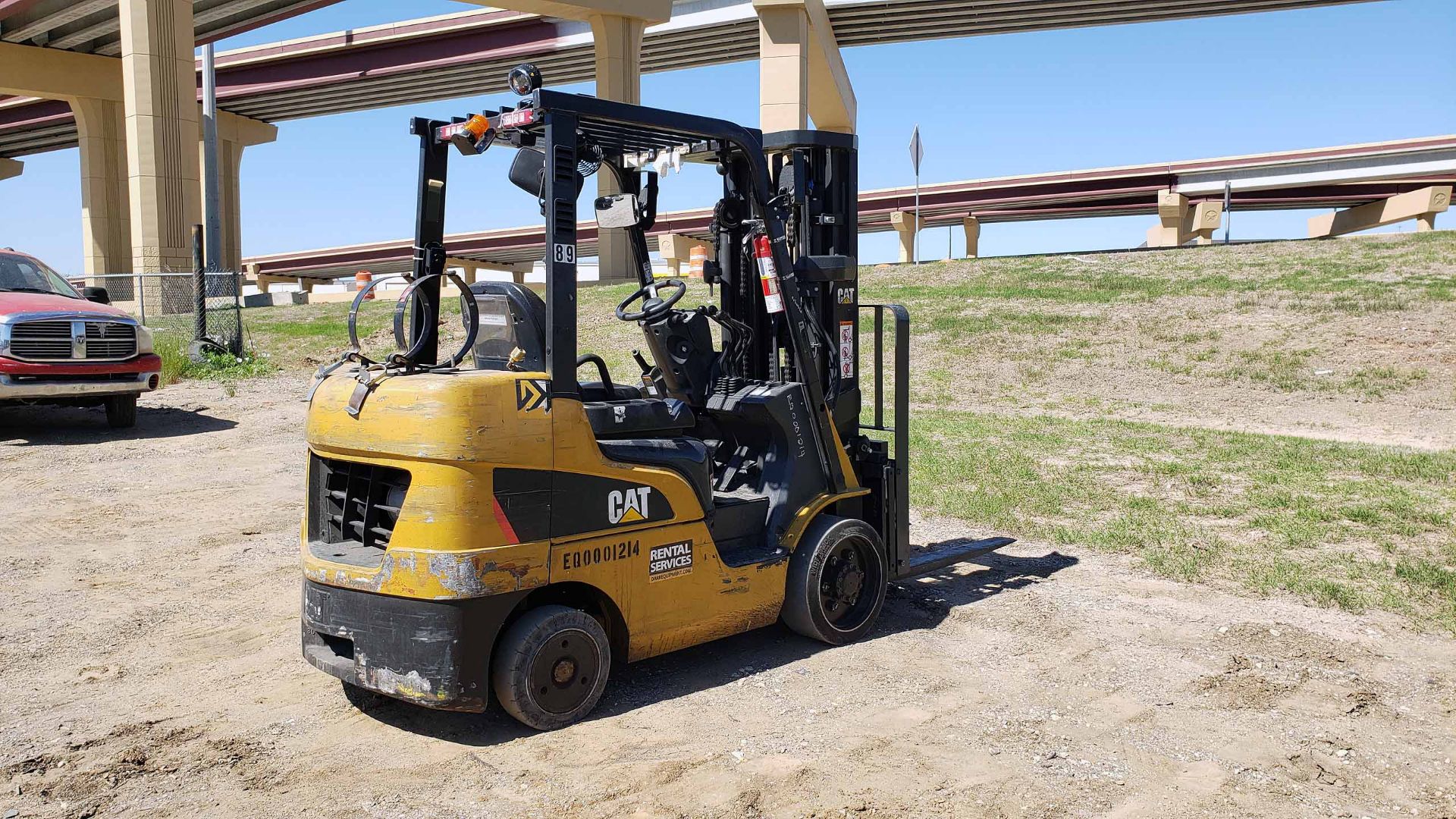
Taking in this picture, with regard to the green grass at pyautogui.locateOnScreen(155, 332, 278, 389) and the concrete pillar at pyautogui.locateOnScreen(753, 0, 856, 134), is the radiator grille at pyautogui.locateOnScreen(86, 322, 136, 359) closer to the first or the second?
the green grass at pyautogui.locateOnScreen(155, 332, 278, 389)

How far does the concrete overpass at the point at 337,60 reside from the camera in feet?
91.5

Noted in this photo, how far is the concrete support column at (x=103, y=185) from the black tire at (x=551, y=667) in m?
45.8

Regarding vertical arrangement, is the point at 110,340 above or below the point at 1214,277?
below

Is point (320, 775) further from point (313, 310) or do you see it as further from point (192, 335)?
point (313, 310)

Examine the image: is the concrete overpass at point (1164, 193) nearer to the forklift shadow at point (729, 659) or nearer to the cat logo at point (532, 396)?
the forklift shadow at point (729, 659)

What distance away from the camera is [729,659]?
6.07 metres

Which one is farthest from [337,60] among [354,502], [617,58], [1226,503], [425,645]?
[425,645]

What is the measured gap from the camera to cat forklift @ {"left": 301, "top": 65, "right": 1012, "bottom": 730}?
190 inches

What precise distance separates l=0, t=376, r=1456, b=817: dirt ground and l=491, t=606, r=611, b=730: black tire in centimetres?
13

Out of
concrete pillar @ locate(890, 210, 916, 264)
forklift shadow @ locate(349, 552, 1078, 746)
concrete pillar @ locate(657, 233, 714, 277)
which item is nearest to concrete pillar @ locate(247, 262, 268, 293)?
concrete pillar @ locate(657, 233, 714, 277)

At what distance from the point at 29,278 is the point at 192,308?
8.20m

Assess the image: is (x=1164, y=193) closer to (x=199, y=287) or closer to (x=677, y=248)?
(x=677, y=248)

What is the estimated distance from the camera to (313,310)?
2852 cm

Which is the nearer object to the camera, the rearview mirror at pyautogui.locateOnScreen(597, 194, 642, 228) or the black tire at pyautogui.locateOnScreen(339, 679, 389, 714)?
the black tire at pyautogui.locateOnScreen(339, 679, 389, 714)
